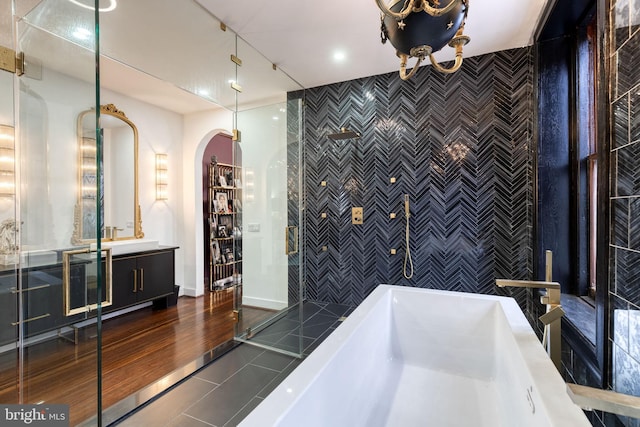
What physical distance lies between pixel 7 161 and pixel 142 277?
1930mm

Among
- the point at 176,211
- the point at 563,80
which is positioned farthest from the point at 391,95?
the point at 176,211

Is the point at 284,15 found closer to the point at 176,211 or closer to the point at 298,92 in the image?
the point at 298,92

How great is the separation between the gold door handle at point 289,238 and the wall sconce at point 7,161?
2.09 m

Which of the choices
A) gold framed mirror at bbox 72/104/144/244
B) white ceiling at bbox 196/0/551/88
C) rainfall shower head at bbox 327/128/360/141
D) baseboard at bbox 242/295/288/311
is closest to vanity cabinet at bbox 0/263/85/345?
gold framed mirror at bbox 72/104/144/244

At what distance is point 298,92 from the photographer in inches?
149

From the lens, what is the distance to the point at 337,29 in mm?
2523

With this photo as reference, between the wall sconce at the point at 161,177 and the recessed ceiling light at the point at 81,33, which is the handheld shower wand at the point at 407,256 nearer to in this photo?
the recessed ceiling light at the point at 81,33

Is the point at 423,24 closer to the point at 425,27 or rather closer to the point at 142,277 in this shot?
the point at 425,27

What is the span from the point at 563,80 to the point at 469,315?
6.78ft

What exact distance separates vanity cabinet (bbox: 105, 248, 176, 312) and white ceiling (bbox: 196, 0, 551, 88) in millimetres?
2737

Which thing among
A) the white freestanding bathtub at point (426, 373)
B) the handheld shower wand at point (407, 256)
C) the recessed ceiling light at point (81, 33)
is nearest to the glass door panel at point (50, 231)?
the recessed ceiling light at point (81, 33)

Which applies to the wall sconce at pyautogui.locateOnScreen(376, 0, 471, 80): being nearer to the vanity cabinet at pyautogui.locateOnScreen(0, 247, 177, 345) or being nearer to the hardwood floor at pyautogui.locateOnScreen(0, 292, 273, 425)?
the vanity cabinet at pyautogui.locateOnScreen(0, 247, 177, 345)

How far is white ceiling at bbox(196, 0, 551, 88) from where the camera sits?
223cm

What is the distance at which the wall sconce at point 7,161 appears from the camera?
1.92 meters
